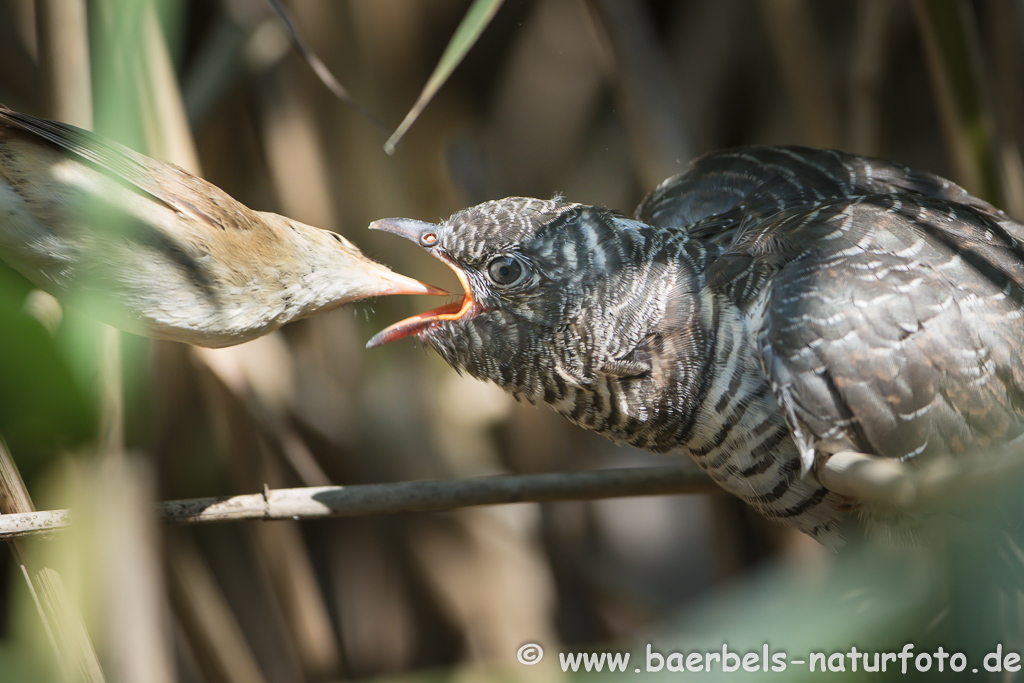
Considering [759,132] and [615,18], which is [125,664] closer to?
[615,18]

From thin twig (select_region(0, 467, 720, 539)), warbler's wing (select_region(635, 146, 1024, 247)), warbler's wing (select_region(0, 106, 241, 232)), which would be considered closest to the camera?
warbler's wing (select_region(0, 106, 241, 232))

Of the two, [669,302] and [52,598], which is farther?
[669,302]

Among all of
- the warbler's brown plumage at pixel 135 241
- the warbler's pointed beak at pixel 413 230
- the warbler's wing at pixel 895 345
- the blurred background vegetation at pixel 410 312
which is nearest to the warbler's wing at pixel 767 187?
the blurred background vegetation at pixel 410 312

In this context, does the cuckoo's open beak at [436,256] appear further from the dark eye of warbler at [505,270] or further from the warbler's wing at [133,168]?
the warbler's wing at [133,168]

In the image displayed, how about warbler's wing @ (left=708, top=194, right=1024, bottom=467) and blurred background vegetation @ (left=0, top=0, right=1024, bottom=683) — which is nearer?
warbler's wing @ (left=708, top=194, right=1024, bottom=467)

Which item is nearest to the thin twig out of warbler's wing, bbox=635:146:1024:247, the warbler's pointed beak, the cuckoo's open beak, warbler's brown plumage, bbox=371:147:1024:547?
warbler's brown plumage, bbox=371:147:1024:547

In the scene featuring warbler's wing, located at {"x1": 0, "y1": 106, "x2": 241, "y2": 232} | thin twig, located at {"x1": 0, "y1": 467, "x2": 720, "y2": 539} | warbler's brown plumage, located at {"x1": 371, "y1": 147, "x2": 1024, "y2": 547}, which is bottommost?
thin twig, located at {"x1": 0, "y1": 467, "x2": 720, "y2": 539}

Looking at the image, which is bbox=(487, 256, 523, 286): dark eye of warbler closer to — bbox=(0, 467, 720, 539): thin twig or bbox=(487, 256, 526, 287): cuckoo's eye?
bbox=(487, 256, 526, 287): cuckoo's eye

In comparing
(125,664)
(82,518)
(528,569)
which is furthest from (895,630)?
(528,569)
